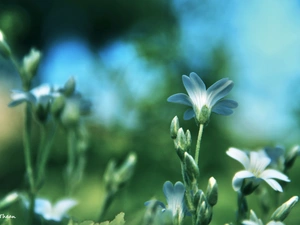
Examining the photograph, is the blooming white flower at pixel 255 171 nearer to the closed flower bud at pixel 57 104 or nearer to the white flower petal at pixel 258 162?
the white flower petal at pixel 258 162

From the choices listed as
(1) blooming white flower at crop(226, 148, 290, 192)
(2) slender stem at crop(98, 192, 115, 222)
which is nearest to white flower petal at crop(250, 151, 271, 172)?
(1) blooming white flower at crop(226, 148, 290, 192)

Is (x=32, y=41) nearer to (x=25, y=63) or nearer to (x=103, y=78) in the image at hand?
(x=103, y=78)

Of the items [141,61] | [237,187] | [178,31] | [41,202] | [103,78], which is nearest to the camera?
[237,187]

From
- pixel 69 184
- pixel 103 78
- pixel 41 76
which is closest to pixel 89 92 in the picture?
pixel 103 78

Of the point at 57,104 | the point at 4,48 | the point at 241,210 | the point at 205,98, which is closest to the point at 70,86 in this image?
the point at 57,104

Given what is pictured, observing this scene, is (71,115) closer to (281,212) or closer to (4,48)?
(4,48)

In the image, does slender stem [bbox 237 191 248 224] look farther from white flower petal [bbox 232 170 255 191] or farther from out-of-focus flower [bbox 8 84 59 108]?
out-of-focus flower [bbox 8 84 59 108]
